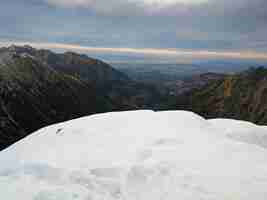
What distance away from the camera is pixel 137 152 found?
1258cm

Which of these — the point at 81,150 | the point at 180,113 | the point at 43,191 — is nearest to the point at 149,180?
the point at 43,191

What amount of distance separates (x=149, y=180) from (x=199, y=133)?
5972 millimetres

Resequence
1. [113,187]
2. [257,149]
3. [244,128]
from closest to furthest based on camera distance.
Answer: [113,187]
[257,149]
[244,128]

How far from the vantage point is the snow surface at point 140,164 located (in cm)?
934

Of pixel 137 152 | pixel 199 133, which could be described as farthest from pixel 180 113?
pixel 137 152

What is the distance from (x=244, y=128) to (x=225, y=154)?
674 centimetres

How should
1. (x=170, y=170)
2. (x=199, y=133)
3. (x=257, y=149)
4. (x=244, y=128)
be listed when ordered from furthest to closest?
(x=244, y=128)
(x=199, y=133)
(x=257, y=149)
(x=170, y=170)

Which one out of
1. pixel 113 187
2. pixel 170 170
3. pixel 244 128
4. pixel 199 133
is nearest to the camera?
pixel 113 187

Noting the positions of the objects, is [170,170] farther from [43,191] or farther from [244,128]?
[244,128]

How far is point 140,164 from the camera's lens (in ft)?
37.0

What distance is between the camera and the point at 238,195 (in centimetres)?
908

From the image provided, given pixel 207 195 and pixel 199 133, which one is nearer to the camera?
pixel 207 195

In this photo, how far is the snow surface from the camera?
9344 millimetres

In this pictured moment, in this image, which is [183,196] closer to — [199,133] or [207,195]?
[207,195]
